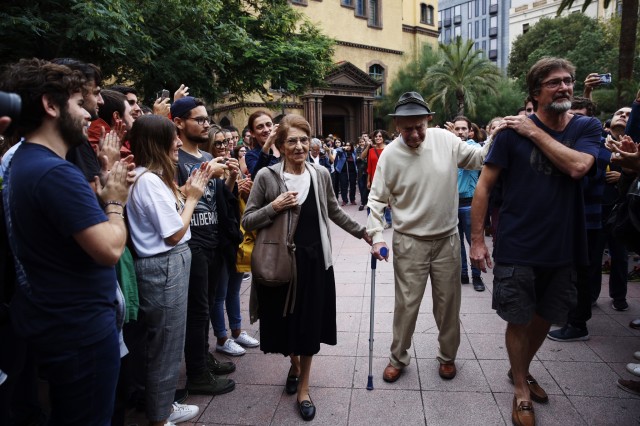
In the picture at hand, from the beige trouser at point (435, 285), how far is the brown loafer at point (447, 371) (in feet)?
0.13

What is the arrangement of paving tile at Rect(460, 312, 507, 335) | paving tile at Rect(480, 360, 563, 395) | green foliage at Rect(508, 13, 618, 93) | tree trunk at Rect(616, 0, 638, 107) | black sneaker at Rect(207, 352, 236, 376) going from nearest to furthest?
paving tile at Rect(480, 360, 563, 395), black sneaker at Rect(207, 352, 236, 376), paving tile at Rect(460, 312, 507, 335), tree trunk at Rect(616, 0, 638, 107), green foliage at Rect(508, 13, 618, 93)

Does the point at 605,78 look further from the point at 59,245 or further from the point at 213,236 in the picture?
the point at 59,245

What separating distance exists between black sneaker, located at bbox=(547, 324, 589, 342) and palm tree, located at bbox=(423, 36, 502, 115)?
85.1 ft

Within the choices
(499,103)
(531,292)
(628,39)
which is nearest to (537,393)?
(531,292)

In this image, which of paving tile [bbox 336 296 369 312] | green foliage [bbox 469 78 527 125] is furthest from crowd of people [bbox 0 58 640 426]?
green foliage [bbox 469 78 527 125]

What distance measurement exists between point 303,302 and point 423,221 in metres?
1.16

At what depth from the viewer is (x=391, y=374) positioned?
3.54 meters

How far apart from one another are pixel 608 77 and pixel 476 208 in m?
1.95

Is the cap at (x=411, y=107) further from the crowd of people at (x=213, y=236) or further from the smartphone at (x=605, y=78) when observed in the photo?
the smartphone at (x=605, y=78)

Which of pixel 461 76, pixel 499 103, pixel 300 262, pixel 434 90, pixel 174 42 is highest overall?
pixel 461 76

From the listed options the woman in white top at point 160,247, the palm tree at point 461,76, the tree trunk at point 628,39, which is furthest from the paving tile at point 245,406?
the palm tree at point 461,76

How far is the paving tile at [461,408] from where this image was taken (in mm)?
2992

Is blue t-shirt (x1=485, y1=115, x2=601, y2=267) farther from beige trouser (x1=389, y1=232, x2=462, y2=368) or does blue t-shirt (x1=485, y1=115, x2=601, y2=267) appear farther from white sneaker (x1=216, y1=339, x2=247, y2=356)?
white sneaker (x1=216, y1=339, x2=247, y2=356)

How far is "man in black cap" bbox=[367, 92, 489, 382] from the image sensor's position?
3.53 metres
